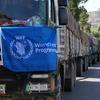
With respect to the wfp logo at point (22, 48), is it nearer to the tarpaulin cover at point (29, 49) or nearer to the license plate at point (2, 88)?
the tarpaulin cover at point (29, 49)

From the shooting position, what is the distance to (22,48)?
9.09m

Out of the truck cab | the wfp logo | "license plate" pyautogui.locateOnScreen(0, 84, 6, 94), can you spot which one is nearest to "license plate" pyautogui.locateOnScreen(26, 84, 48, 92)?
the truck cab

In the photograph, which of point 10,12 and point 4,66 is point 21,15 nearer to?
point 10,12

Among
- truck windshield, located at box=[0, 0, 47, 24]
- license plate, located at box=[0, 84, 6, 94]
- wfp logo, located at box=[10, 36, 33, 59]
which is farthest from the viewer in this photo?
truck windshield, located at box=[0, 0, 47, 24]

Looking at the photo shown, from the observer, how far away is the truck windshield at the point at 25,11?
32.0 ft

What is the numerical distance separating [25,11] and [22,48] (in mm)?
1057

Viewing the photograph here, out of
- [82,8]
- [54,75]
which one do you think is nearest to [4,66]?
[54,75]

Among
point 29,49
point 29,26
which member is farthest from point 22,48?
point 29,26

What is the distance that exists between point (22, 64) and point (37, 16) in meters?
1.14

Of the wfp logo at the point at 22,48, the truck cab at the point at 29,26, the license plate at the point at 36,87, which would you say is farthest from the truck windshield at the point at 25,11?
the license plate at the point at 36,87

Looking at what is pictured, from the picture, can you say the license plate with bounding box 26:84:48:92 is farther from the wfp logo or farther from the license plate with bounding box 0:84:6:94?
the wfp logo

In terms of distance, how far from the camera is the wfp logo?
9086 mm

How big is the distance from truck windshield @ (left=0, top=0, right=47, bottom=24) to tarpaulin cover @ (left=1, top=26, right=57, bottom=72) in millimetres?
577

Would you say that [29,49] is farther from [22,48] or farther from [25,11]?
[25,11]
